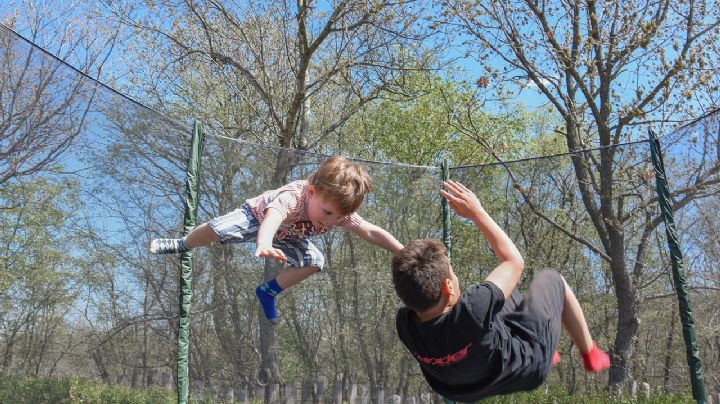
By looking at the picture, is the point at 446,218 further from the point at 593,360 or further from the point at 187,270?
the point at 593,360

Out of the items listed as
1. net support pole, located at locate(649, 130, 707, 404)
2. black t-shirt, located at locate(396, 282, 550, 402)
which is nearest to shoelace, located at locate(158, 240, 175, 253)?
black t-shirt, located at locate(396, 282, 550, 402)

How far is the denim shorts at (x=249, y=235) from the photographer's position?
8.85 feet

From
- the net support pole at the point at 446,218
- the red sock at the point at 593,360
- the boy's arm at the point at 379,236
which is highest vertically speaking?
the net support pole at the point at 446,218

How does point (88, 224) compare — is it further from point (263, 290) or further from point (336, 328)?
point (336, 328)

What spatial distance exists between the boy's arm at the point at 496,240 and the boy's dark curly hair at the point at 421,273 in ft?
0.40

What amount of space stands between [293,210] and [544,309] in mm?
1062

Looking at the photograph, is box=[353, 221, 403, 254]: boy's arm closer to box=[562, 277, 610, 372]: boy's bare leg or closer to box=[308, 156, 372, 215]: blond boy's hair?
box=[308, 156, 372, 215]: blond boy's hair

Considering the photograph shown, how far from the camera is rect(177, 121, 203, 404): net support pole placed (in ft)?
10.5

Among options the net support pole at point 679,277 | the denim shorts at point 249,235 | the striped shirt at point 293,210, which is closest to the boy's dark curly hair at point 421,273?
the striped shirt at point 293,210

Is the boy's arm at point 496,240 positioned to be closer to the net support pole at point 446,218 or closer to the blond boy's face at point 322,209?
the blond boy's face at point 322,209

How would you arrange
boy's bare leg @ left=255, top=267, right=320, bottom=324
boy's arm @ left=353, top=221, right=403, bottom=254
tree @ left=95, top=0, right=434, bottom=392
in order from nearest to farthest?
boy's arm @ left=353, top=221, right=403, bottom=254 < boy's bare leg @ left=255, top=267, right=320, bottom=324 < tree @ left=95, top=0, right=434, bottom=392

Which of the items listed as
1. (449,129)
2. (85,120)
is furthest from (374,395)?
(449,129)

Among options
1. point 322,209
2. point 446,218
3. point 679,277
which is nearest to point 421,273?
point 322,209

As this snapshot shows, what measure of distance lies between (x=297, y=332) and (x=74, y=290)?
141 cm
